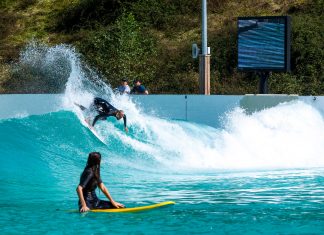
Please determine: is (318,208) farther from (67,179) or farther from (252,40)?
(252,40)

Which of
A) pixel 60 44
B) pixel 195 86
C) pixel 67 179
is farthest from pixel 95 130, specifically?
pixel 60 44

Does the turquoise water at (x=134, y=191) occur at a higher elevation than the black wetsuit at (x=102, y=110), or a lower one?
lower

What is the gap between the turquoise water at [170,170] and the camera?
40.8 feet

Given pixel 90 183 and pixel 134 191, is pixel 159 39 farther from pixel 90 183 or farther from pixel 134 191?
pixel 90 183

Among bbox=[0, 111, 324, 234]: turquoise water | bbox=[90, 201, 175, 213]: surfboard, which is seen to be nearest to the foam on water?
bbox=[0, 111, 324, 234]: turquoise water

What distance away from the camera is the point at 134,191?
633 inches

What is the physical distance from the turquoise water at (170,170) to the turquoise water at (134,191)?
0.02 metres

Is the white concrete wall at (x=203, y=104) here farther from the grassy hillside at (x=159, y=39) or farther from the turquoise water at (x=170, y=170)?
the grassy hillside at (x=159, y=39)

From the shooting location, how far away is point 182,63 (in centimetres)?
3847

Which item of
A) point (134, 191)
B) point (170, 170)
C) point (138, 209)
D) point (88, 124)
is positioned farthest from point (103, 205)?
point (88, 124)

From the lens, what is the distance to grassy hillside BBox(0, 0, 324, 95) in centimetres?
3556

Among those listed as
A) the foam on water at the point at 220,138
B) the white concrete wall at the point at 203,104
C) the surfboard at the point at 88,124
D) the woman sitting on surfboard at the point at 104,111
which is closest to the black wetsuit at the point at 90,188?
the foam on water at the point at 220,138

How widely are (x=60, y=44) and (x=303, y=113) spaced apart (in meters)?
→ 20.0

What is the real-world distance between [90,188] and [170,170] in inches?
298
